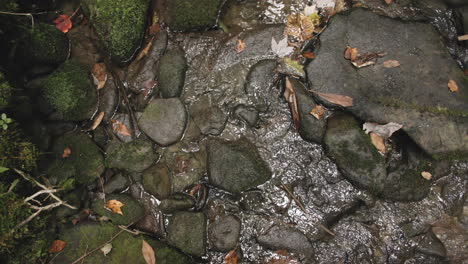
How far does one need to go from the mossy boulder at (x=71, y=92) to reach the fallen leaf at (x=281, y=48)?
2216mm

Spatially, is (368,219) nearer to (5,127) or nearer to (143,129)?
(143,129)

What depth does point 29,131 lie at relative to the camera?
328 centimetres

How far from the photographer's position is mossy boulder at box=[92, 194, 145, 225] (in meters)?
3.33

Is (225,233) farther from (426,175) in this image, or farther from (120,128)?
(426,175)

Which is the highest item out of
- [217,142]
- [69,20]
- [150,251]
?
[69,20]

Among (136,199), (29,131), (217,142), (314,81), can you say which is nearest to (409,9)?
(314,81)

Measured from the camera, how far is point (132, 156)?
139 inches

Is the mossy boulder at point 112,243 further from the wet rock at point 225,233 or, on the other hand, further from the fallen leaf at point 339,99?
the fallen leaf at point 339,99

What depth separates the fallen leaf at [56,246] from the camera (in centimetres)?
313

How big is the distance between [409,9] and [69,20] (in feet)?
13.7

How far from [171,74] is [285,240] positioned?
2251mm

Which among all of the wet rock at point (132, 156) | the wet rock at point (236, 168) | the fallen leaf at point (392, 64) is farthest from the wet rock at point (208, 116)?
the fallen leaf at point (392, 64)

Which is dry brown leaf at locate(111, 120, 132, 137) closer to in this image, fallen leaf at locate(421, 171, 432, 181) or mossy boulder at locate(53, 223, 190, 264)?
mossy boulder at locate(53, 223, 190, 264)

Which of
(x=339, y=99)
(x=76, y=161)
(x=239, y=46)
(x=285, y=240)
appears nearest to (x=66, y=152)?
(x=76, y=161)
